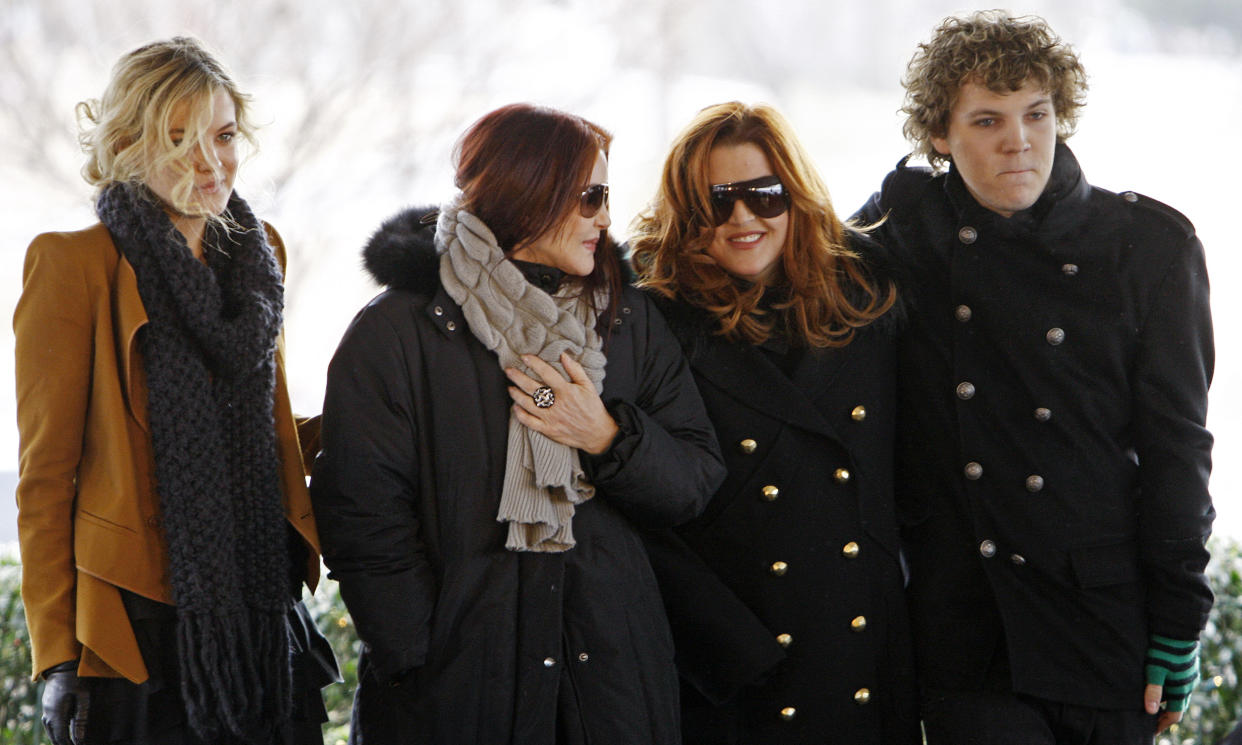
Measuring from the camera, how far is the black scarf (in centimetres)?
243

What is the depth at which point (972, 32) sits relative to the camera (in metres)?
2.82

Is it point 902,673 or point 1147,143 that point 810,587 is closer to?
point 902,673

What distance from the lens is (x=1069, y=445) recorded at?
2.70m

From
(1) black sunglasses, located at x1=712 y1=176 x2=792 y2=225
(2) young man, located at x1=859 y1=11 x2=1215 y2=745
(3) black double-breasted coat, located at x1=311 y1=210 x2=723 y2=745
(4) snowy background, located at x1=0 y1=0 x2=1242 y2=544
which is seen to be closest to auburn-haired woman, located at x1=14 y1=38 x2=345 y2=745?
(3) black double-breasted coat, located at x1=311 y1=210 x2=723 y2=745

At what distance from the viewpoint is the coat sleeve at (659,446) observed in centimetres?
244

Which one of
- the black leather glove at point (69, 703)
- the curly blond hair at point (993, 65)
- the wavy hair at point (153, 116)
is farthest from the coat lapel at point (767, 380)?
the black leather glove at point (69, 703)

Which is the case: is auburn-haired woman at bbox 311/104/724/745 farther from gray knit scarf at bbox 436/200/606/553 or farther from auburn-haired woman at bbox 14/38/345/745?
auburn-haired woman at bbox 14/38/345/745

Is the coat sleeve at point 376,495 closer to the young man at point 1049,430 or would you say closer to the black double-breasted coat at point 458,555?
the black double-breasted coat at point 458,555

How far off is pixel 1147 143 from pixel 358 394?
466cm

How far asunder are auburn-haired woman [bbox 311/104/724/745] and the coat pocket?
0.88 meters

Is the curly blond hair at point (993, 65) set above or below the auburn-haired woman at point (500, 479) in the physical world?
above

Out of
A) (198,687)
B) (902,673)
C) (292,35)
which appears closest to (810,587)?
(902,673)

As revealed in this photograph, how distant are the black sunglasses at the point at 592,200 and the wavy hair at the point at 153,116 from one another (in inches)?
32.0

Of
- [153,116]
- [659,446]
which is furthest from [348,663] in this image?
[153,116]
